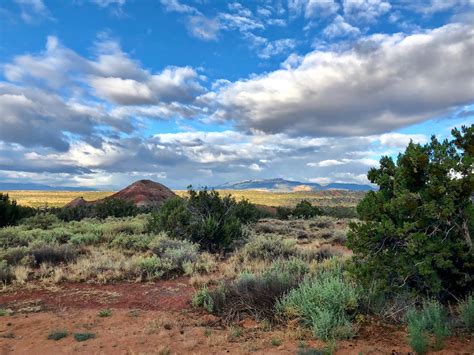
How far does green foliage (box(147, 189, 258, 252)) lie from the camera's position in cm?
1644

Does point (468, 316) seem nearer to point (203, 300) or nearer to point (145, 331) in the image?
point (203, 300)

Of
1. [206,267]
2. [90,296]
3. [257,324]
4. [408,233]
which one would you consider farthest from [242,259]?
[408,233]

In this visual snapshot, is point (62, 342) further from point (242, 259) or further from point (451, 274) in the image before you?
point (242, 259)

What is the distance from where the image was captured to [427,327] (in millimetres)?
5984

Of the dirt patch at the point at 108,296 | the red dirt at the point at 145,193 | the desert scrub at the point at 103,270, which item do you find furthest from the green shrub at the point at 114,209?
the dirt patch at the point at 108,296

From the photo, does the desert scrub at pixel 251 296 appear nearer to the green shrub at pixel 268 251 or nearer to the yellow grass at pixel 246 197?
the green shrub at pixel 268 251

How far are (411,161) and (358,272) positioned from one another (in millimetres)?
2224

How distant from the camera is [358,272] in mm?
7277

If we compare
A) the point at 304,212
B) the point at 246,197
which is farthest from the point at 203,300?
the point at 246,197

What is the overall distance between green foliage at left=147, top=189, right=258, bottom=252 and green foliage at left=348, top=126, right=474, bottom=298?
9.24 m

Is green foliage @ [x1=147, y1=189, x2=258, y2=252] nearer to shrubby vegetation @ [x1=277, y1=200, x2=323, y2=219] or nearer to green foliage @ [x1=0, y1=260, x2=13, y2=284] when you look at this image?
green foliage @ [x1=0, y1=260, x2=13, y2=284]

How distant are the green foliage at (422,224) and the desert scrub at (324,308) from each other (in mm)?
737

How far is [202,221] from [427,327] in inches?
461

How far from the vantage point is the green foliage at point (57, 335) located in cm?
648
